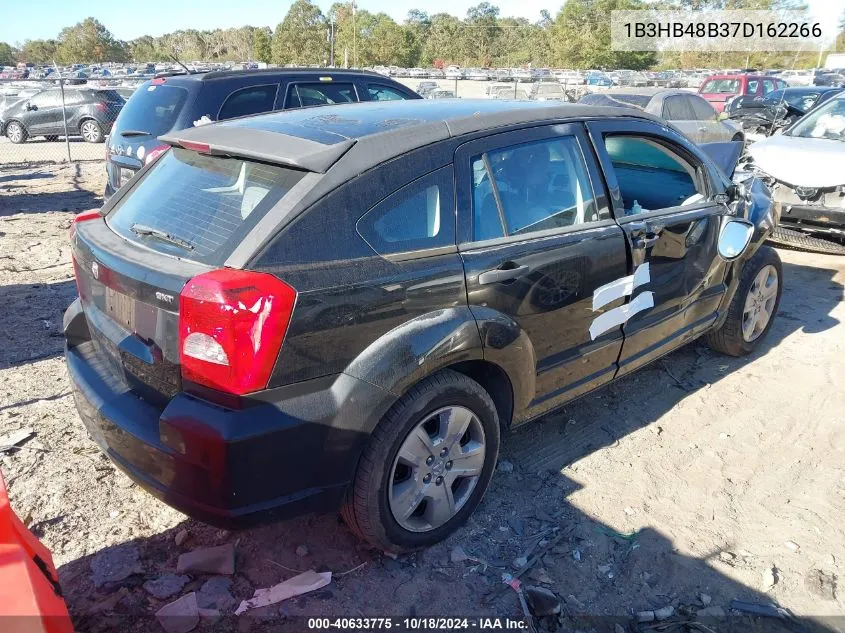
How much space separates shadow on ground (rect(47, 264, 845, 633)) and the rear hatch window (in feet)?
4.27

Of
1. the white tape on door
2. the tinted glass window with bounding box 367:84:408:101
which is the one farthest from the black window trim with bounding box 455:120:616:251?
the tinted glass window with bounding box 367:84:408:101

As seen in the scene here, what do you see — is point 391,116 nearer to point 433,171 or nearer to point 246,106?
point 433,171

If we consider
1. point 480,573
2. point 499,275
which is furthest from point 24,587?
point 499,275

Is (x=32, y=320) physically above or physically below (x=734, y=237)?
below

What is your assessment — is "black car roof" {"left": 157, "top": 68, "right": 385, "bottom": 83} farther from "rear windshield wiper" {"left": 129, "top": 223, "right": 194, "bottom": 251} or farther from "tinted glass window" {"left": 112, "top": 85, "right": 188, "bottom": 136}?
"rear windshield wiper" {"left": 129, "top": 223, "right": 194, "bottom": 251}

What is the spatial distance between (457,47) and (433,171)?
90.8 metres

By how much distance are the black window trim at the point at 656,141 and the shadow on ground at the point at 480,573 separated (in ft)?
4.89

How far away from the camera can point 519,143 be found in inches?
121

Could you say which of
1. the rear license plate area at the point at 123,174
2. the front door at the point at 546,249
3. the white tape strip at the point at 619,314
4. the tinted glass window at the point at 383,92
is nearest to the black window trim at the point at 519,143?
the front door at the point at 546,249

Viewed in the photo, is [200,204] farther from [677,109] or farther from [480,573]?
[677,109]

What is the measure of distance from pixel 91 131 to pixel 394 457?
18525 mm

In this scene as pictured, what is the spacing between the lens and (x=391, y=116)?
3047 millimetres

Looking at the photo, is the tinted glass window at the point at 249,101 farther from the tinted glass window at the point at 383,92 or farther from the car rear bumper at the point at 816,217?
the car rear bumper at the point at 816,217

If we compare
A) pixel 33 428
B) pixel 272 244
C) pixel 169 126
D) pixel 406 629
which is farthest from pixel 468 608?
pixel 169 126
